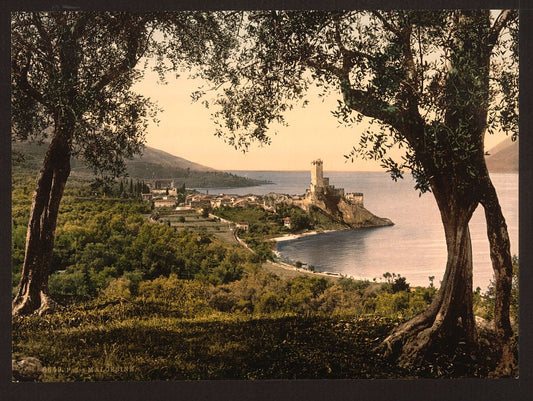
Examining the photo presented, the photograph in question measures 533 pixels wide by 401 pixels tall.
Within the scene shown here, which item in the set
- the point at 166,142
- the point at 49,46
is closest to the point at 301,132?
the point at 166,142

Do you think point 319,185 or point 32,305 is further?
point 319,185

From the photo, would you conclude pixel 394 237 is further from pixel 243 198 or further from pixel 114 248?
pixel 114 248

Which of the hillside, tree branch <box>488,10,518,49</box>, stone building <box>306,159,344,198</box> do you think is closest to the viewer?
tree branch <box>488,10,518,49</box>

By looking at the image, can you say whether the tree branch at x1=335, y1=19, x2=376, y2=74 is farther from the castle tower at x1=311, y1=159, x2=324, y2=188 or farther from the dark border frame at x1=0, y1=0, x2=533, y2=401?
the castle tower at x1=311, y1=159, x2=324, y2=188

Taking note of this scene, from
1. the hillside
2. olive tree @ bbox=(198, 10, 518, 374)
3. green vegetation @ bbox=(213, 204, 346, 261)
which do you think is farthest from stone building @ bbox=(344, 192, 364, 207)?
the hillside

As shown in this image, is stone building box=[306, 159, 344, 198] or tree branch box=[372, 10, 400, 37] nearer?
tree branch box=[372, 10, 400, 37]

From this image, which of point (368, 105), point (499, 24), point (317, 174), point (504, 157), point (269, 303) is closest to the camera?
point (499, 24)

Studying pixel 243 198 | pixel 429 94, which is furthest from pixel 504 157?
pixel 243 198
